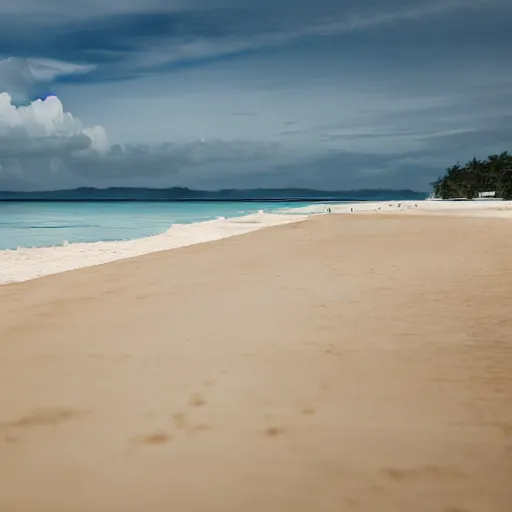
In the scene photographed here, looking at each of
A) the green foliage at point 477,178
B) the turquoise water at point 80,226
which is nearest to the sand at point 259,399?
the turquoise water at point 80,226

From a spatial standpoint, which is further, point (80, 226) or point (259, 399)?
point (80, 226)

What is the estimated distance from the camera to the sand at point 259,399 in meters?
2.39

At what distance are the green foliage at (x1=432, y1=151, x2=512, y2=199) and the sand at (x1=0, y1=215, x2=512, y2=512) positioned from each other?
207 feet

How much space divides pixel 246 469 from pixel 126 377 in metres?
1.54

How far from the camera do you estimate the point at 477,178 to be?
71.1 m

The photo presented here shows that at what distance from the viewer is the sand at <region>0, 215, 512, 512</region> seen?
2.39 meters

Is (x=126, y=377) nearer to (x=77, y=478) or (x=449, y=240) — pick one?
(x=77, y=478)

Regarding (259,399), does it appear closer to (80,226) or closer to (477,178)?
(80,226)

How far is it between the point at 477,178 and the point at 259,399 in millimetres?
75052

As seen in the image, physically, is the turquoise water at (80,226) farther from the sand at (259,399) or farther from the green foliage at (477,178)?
the green foliage at (477,178)

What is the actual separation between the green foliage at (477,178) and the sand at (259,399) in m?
62.9

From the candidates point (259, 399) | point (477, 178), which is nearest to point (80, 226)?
point (259, 399)

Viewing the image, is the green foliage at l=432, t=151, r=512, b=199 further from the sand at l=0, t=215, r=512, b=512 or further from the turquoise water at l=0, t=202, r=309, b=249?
the sand at l=0, t=215, r=512, b=512

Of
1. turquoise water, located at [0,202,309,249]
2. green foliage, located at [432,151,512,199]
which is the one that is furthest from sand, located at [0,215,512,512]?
green foliage, located at [432,151,512,199]
